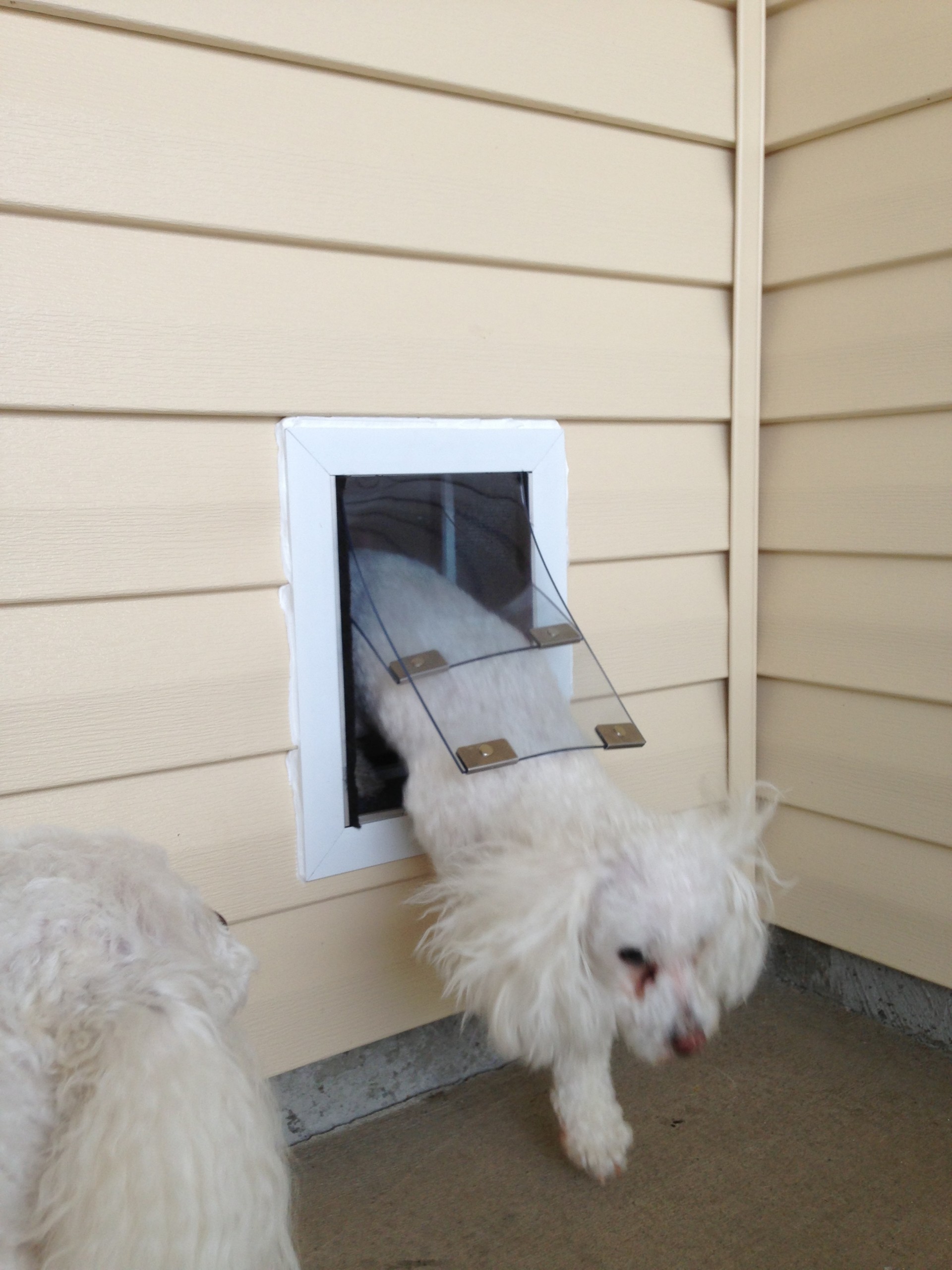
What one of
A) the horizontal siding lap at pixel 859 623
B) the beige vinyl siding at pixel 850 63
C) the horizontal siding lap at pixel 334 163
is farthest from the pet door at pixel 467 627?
the beige vinyl siding at pixel 850 63

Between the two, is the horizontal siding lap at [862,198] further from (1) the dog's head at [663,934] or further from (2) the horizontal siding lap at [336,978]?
(2) the horizontal siding lap at [336,978]

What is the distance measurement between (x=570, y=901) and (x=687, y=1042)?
0.24 m

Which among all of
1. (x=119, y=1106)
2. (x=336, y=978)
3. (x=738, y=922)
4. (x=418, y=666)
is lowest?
(x=336, y=978)

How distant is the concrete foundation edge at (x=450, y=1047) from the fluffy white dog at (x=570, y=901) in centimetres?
31

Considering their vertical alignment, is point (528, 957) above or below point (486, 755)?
below

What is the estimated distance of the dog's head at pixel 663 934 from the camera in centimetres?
121

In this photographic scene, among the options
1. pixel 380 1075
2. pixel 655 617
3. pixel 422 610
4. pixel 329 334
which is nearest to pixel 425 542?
pixel 422 610

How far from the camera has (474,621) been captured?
5.40ft

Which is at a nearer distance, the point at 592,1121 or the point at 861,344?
the point at 592,1121

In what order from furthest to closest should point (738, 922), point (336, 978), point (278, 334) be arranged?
point (336, 978) → point (278, 334) → point (738, 922)

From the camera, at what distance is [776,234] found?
194 centimetres

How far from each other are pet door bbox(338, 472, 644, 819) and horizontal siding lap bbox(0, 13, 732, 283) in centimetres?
40

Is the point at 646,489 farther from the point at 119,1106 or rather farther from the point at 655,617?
the point at 119,1106

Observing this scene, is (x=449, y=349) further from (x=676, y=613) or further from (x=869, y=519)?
(x=869, y=519)
